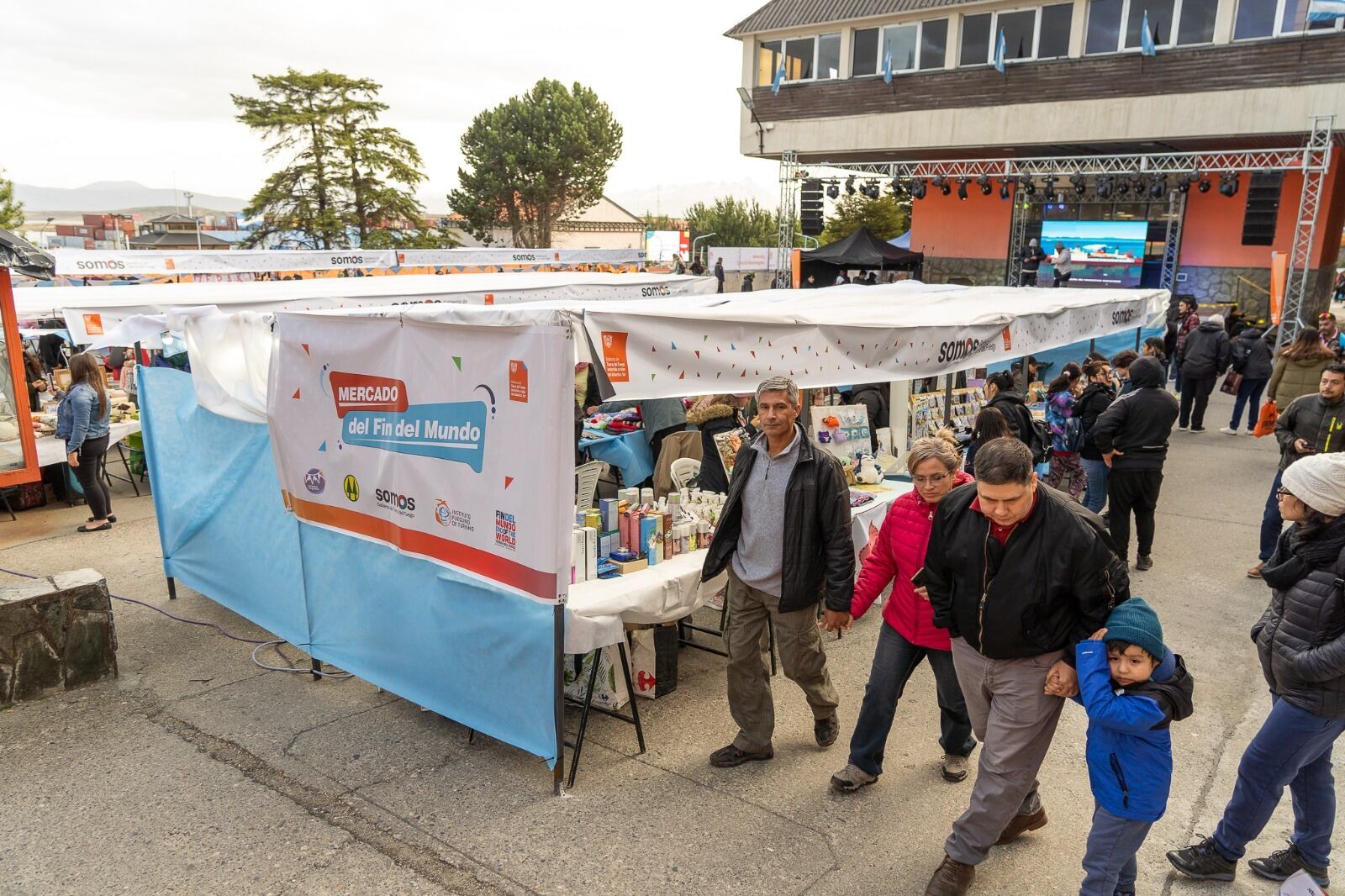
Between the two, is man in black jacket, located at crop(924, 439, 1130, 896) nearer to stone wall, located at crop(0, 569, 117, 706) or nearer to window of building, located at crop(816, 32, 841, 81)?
stone wall, located at crop(0, 569, 117, 706)

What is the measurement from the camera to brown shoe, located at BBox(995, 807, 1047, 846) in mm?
3686

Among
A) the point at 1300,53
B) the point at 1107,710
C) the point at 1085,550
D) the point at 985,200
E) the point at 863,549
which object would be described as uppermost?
the point at 1300,53

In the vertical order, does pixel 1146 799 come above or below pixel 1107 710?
below

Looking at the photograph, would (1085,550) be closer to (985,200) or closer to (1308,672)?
(1308,672)

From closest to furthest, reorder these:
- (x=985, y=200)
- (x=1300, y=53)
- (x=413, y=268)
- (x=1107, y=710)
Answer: (x=1107, y=710) < (x=1300, y=53) < (x=413, y=268) < (x=985, y=200)

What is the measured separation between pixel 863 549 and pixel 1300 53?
20.8 metres

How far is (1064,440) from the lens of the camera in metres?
7.91

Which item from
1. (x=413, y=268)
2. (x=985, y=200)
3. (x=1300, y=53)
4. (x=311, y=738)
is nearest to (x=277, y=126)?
(x=413, y=268)

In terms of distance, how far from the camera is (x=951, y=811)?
3938 millimetres

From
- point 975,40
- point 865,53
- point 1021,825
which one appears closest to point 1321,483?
point 1021,825

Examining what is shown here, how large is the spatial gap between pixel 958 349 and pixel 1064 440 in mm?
1862

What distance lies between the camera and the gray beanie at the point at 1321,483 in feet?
10.1

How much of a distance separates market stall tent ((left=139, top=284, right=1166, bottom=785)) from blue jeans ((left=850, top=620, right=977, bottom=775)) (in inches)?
53.5

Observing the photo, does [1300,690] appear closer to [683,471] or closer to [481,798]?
[481,798]
